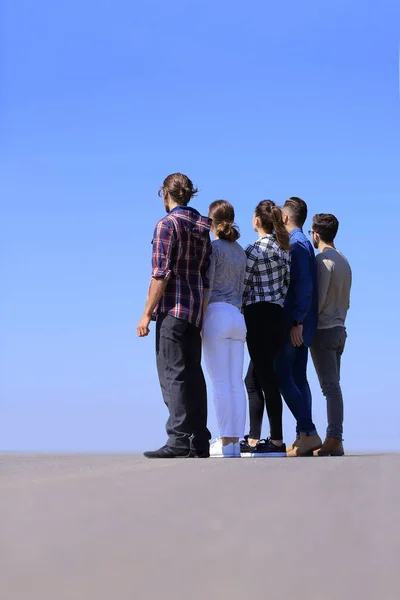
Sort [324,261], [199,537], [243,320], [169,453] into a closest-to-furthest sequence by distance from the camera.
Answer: [199,537] < [169,453] < [243,320] < [324,261]

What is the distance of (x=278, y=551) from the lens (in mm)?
2475

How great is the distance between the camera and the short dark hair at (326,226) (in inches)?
310

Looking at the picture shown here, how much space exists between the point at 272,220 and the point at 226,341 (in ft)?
3.83

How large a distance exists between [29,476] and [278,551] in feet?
8.28

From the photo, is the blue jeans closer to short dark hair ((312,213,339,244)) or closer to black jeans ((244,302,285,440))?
black jeans ((244,302,285,440))

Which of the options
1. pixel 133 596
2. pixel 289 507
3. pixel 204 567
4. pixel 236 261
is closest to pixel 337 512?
pixel 289 507

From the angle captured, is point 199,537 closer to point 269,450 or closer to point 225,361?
point 225,361

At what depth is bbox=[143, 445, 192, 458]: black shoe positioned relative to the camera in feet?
20.6

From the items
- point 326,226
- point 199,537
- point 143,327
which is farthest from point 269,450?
point 199,537

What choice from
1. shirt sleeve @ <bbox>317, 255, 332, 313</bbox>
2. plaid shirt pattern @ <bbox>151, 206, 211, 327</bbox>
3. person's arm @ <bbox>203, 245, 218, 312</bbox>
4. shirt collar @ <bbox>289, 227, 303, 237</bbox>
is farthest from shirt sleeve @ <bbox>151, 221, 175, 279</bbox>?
shirt sleeve @ <bbox>317, 255, 332, 313</bbox>

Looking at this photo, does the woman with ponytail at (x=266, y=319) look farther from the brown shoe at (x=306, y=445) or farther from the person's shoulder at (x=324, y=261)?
the person's shoulder at (x=324, y=261)

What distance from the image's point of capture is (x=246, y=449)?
23.8ft

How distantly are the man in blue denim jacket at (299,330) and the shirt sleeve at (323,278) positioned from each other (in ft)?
0.15

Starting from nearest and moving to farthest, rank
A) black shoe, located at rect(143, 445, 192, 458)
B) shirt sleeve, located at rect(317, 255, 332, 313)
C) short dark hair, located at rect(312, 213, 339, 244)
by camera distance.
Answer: black shoe, located at rect(143, 445, 192, 458) → shirt sleeve, located at rect(317, 255, 332, 313) → short dark hair, located at rect(312, 213, 339, 244)
